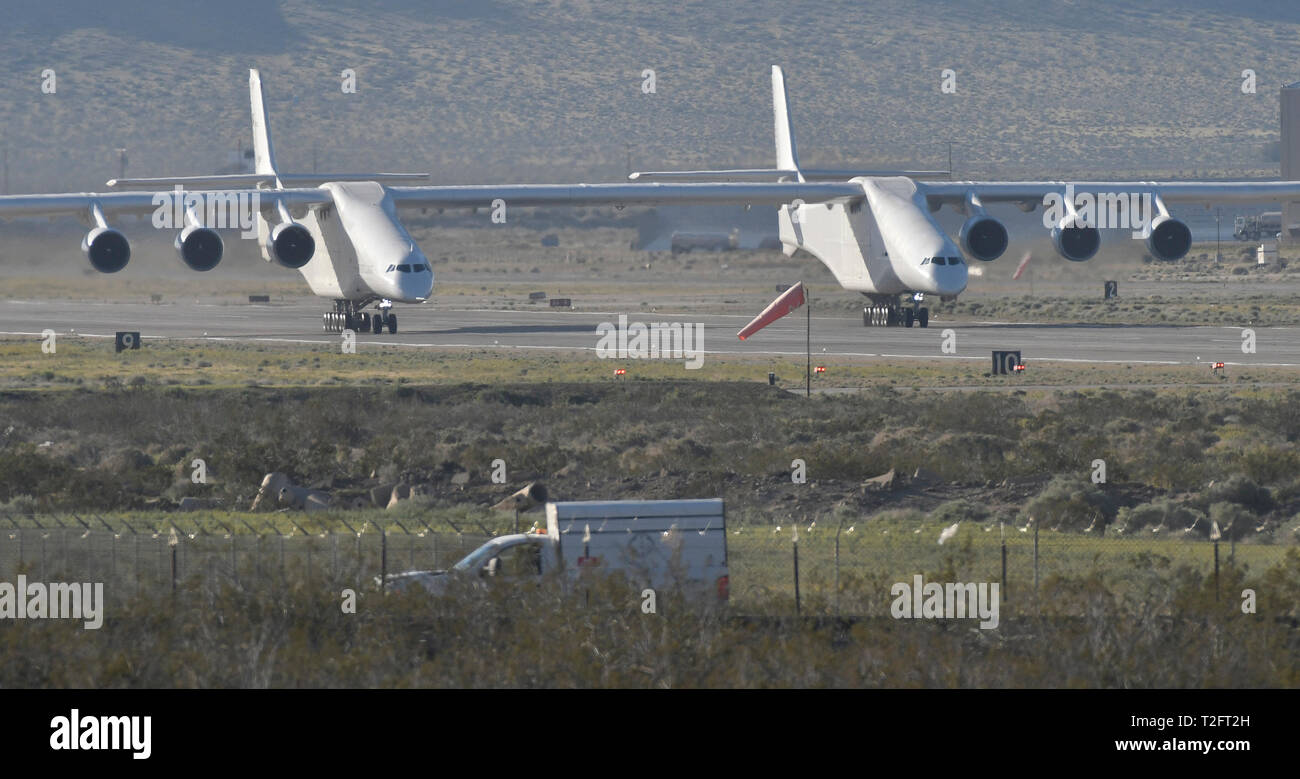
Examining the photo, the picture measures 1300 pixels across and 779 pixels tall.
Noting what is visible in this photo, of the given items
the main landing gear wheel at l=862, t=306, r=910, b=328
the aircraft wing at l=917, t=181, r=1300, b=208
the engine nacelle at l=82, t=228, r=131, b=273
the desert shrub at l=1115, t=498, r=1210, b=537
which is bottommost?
the desert shrub at l=1115, t=498, r=1210, b=537

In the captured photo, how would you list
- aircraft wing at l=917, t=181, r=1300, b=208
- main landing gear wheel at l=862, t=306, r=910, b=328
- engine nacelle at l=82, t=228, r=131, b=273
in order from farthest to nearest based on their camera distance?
main landing gear wheel at l=862, t=306, r=910, b=328 → aircraft wing at l=917, t=181, r=1300, b=208 → engine nacelle at l=82, t=228, r=131, b=273

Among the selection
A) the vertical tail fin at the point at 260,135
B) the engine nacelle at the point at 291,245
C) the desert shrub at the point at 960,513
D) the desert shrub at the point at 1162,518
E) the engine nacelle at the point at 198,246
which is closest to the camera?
the desert shrub at the point at 1162,518

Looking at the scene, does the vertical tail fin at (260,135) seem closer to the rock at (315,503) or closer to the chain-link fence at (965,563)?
the rock at (315,503)

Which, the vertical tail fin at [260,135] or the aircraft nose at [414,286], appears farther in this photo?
the vertical tail fin at [260,135]

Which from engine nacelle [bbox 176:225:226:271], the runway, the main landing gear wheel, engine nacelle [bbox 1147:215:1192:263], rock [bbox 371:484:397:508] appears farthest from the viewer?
the main landing gear wheel

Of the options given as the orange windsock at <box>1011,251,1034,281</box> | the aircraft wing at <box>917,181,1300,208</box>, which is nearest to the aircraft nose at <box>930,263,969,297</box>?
the aircraft wing at <box>917,181,1300,208</box>

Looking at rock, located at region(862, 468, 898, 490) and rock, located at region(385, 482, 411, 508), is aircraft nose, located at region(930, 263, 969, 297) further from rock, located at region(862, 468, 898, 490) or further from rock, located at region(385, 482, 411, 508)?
rock, located at region(385, 482, 411, 508)

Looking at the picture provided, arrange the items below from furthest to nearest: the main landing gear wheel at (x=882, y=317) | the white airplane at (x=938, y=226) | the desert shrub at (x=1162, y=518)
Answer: the main landing gear wheel at (x=882, y=317) → the white airplane at (x=938, y=226) → the desert shrub at (x=1162, y=518)

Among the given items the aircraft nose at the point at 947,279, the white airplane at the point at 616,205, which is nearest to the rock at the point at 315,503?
the white airplane at the point at 616,205
